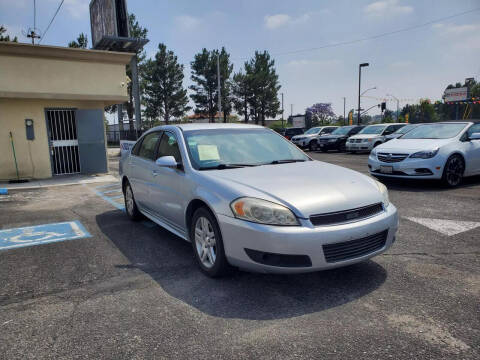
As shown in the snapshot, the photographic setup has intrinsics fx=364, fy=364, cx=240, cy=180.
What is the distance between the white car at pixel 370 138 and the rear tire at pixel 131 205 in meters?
15.4

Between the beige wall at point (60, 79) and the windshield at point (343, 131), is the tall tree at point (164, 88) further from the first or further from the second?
the beige wall at point (60, 79)

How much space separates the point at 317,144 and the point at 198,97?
3019 cm

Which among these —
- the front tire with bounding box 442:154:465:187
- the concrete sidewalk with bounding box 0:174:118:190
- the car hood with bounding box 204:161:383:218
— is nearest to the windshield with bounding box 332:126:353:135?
the front tire with bounding box 442:154:465:187

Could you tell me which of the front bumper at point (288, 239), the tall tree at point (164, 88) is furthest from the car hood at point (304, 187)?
the tall tree at point (164, 88)

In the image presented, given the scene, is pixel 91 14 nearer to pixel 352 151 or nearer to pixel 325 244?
pixel 352 151

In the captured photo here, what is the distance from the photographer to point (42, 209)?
287 inches

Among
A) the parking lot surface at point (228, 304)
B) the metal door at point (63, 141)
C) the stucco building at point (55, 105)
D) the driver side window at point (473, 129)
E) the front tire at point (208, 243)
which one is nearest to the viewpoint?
the parking lot surface at point (228, 304)

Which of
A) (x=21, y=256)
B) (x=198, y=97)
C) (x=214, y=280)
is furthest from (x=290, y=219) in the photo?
(x=198, y=97)

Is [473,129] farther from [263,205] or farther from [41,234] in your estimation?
[41,234]

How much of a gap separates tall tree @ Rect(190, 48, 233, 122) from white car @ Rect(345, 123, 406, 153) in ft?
106

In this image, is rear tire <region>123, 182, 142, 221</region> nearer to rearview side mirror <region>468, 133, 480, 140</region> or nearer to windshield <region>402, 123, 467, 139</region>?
windshield <region>402, 123, 467, 139</region>

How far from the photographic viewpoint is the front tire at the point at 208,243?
3367 millimetres

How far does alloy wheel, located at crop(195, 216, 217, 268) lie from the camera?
3529 millimetres

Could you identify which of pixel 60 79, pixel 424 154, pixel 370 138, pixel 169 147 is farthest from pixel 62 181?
pixel 370 138
